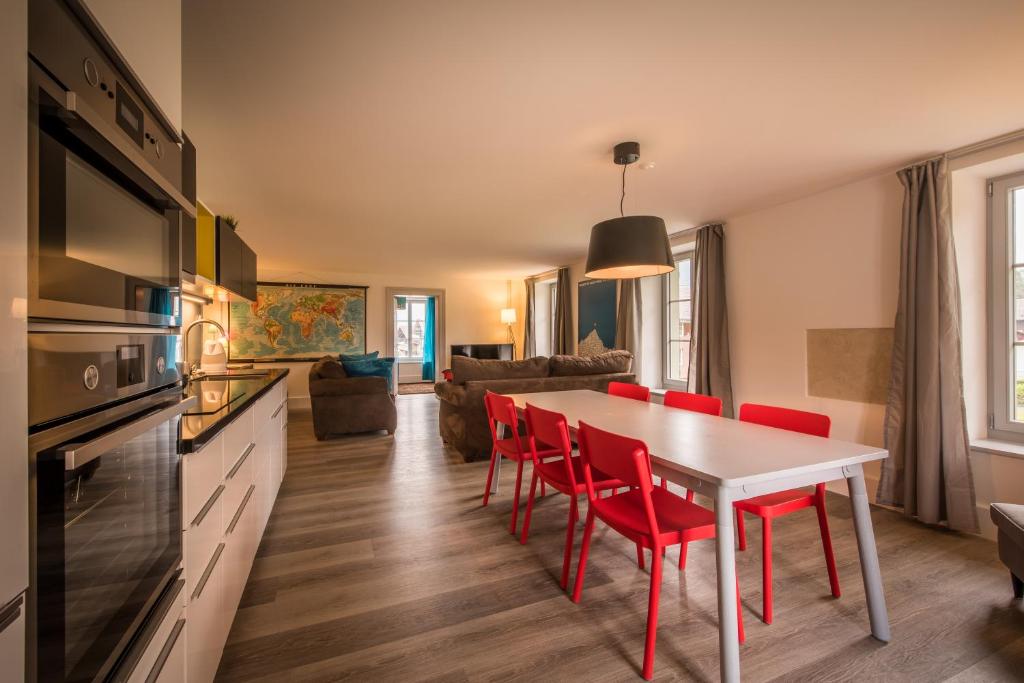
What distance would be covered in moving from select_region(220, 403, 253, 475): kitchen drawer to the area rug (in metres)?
6.21

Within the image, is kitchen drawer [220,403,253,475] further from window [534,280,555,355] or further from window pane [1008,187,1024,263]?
window [534,280,555,355]

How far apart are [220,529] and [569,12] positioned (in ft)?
6.90

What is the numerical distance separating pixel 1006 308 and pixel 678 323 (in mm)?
2713

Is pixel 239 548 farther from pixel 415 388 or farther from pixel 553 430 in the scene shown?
pixel 415 388

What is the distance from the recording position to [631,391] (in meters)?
3.14

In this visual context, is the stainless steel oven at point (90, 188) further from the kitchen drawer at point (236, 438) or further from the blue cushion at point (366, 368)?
the blue cushion at point (366, 368)

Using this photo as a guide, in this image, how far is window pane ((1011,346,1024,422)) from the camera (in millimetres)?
2602

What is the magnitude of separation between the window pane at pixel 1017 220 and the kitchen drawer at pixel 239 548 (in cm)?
438

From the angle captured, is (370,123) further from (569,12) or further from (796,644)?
(796,644)

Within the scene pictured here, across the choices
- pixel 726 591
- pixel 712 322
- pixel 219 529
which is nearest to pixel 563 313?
pixel 712 322

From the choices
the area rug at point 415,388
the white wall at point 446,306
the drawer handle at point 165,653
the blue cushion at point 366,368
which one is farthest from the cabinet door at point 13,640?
the area rug at point 415,388

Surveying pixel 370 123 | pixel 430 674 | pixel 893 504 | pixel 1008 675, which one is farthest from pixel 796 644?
pixel 370 123

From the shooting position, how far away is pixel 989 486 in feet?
8.36

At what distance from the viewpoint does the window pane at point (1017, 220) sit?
2.60 meters
